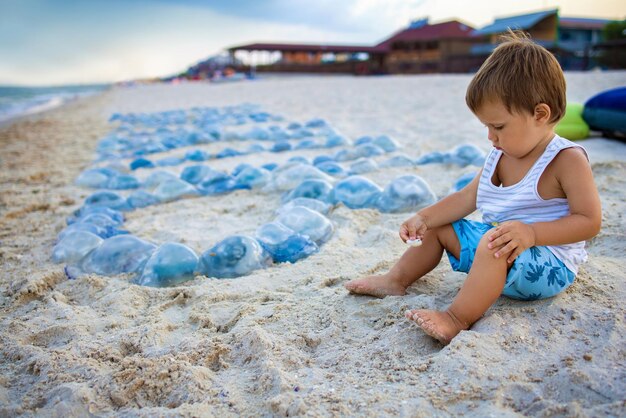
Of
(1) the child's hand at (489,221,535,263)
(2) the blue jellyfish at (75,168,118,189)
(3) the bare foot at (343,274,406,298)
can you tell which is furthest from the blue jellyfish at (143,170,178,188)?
(1) the child's hand at (489,221,535,263)

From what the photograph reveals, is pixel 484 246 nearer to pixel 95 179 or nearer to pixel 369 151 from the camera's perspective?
pixel 369 151

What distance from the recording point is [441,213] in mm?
1575

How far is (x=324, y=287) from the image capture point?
1702 millimetres

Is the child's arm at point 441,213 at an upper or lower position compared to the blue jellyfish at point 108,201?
upper

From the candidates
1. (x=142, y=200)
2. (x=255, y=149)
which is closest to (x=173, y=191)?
(x=142, y=200)

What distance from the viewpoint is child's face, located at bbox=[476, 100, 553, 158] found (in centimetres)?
131

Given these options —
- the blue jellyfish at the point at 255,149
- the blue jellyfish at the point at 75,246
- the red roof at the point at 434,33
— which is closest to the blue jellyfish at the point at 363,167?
the blue jellyfish at the point at 255,149

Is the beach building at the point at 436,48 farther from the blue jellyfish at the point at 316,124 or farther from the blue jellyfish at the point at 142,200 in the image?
the blue jellyfish at the point at 142,200

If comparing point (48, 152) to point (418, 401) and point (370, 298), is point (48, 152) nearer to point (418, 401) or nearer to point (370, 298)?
point (370, 298)

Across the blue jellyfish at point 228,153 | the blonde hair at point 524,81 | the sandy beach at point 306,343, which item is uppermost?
the blonde hair at point 524,81

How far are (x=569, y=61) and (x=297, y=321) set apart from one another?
17.2m

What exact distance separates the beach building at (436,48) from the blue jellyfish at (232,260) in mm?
16682

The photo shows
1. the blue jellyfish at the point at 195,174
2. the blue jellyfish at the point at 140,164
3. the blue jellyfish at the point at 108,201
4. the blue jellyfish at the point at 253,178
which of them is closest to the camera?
the blue jellyfish at the point at 108,201

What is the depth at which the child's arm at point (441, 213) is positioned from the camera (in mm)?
1522
